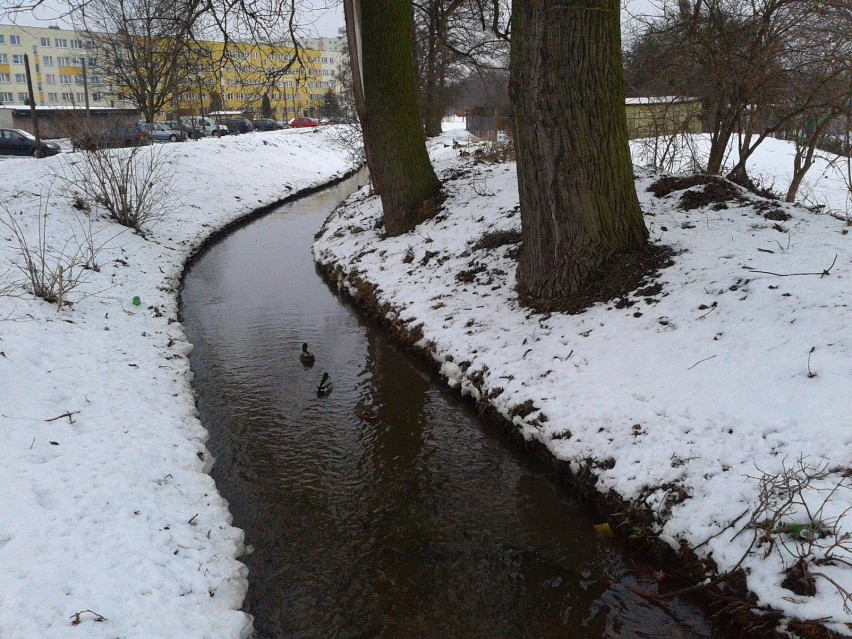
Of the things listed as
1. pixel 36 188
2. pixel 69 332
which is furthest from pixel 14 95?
pixel 69 332

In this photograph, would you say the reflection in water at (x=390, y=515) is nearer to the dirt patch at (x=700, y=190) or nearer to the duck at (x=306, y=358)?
the duck at (x=306, y=358)

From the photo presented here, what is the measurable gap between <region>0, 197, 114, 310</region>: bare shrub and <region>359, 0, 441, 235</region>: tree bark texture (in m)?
4.99

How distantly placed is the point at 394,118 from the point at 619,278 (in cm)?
612

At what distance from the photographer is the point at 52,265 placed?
29.8 ft

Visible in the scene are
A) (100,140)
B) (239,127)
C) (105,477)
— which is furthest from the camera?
(239,127)

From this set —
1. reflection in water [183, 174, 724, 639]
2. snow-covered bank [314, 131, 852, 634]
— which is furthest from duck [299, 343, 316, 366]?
snow-covered bank [314, 131, 852, 634]

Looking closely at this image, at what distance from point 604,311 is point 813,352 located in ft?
6.82

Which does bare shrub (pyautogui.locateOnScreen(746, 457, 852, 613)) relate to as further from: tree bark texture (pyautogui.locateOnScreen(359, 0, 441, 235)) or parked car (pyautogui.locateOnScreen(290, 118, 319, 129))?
parked car (pyautogui.locateOnScreen(290, 118, 319, 129))

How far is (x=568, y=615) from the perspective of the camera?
383 centimetres

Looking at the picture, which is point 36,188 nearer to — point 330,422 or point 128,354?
point 128,354

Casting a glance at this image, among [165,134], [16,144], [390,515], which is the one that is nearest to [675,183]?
[390,515]

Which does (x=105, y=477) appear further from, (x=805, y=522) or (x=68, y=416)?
(x=805, y=522)

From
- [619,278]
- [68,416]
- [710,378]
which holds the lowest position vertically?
[68,416]

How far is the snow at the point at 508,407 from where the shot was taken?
3.62 m
